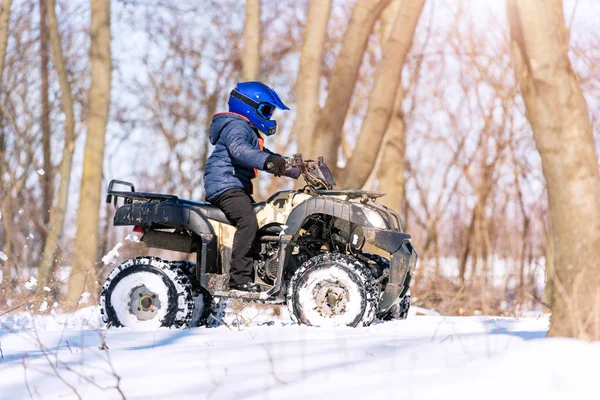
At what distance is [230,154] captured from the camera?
677cm

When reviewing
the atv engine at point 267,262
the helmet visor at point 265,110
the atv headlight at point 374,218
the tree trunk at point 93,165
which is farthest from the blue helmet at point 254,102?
the tree trunk at point 93,165

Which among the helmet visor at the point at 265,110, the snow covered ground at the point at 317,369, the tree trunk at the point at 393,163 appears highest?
the tree trunk at the point at 393,163

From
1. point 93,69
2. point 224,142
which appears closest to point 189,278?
point 224,142

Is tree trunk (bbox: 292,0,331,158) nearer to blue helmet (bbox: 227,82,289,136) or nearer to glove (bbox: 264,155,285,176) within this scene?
blue helmet (bbox: 227,82,289,136)

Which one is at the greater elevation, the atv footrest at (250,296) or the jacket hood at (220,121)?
the jacket hood at (220,121)

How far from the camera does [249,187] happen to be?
700cm

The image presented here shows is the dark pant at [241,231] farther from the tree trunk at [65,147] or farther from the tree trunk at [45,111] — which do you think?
the tree trunk at [45,111]

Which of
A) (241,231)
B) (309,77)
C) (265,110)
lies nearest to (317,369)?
(241,231)

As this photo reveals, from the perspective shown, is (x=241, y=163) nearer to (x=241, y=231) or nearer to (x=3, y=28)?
(x=241, y=231)

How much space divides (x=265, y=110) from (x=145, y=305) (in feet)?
6.31

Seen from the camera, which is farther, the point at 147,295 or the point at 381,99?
the point at 381,99

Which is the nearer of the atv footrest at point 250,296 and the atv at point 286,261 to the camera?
the atv at point 286,261

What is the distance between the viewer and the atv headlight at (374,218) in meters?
6.49

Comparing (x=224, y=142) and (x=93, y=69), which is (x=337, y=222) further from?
(x=93, y=69)
